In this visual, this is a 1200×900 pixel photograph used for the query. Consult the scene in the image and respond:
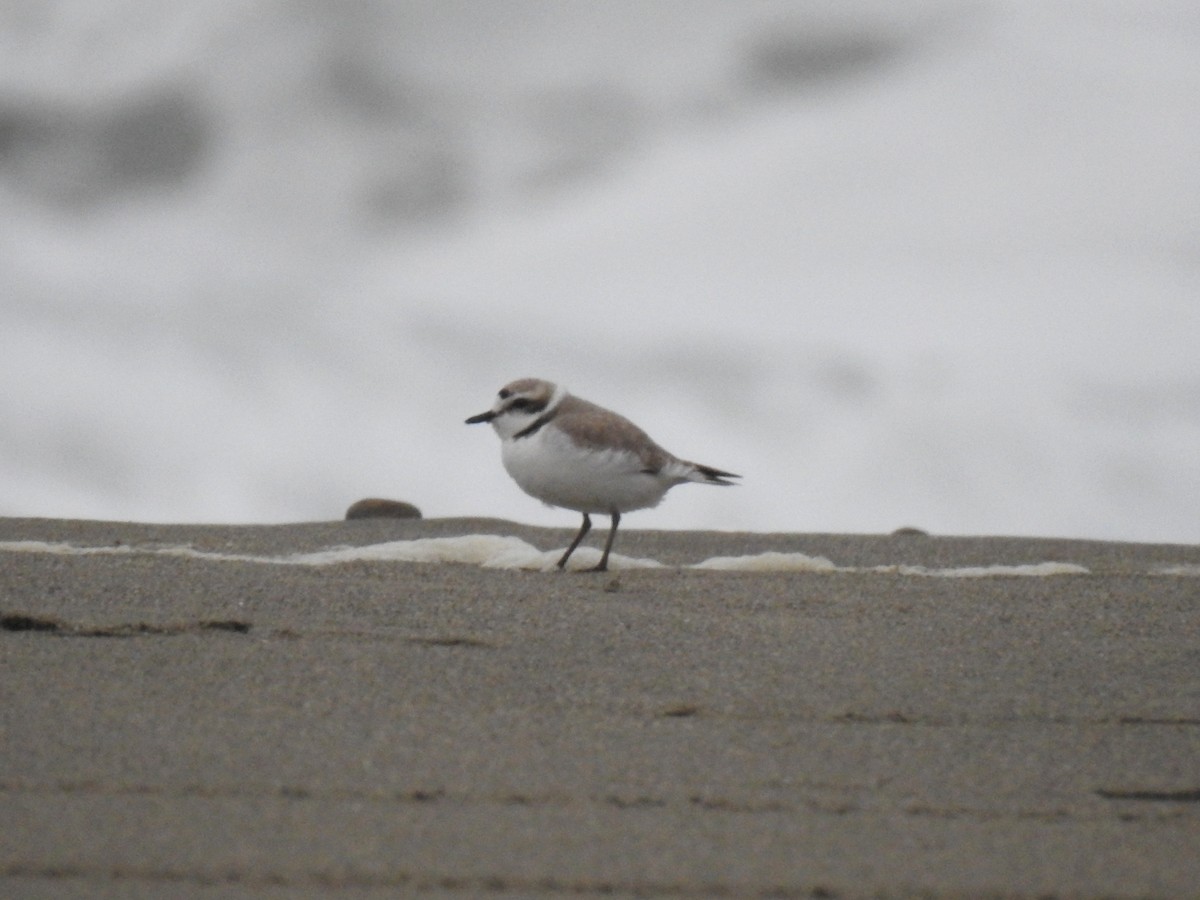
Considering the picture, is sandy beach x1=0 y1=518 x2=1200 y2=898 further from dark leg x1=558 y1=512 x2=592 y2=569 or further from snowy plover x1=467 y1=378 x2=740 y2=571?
snowy plover x1=467 y1=378 x2=740 y2=571

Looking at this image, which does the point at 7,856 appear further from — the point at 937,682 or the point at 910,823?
the point at 937,682

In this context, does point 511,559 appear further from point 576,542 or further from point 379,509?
point 379,509

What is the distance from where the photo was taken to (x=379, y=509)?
7172mm

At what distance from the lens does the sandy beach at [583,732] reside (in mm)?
2506

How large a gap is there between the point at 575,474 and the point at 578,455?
74mm

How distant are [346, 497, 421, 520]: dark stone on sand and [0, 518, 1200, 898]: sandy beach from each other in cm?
205

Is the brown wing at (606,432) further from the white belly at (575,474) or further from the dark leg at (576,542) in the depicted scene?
the dark leg at (576,542)

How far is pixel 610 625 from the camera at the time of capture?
4.15 metres

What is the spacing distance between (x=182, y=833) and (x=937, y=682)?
187 cm

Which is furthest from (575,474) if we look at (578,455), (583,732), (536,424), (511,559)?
(583,732)

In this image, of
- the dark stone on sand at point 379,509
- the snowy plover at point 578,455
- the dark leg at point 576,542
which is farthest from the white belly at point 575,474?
the dark stone on sand at point 379,509

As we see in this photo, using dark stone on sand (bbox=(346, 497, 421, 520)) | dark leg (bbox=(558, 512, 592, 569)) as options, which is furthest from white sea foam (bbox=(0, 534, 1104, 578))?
dark stone on sand (bbox=(346, 497, 421, 520))

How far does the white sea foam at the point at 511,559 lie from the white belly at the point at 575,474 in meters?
0.21

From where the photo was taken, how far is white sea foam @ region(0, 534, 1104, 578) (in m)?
5.45
